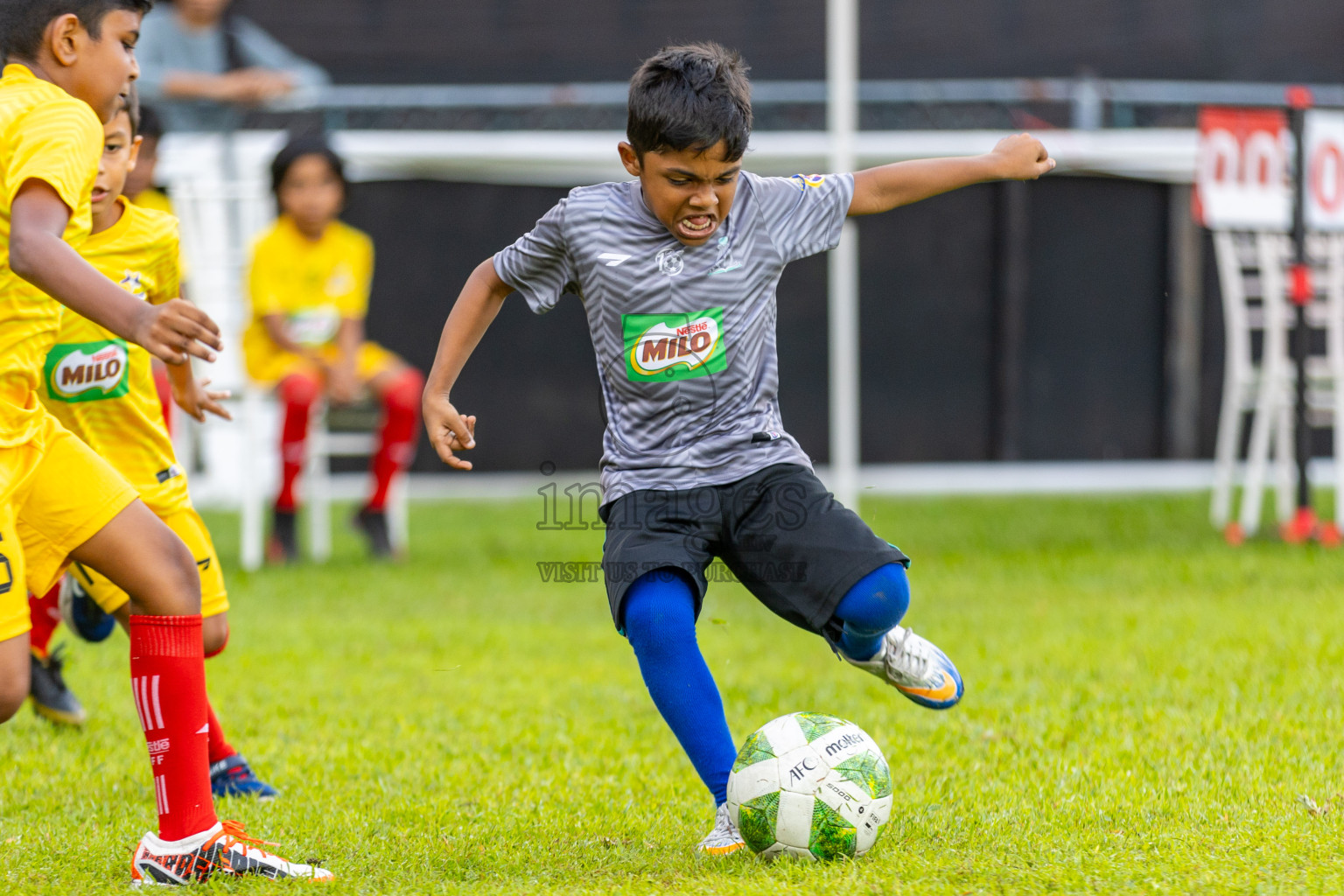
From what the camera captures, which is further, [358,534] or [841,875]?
[358,534]

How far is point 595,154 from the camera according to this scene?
911 cm

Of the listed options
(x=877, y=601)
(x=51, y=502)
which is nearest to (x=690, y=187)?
(x=877, y=601)

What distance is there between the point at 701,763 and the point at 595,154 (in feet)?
22.3

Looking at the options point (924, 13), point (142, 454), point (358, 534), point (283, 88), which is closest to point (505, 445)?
point (358, 534)

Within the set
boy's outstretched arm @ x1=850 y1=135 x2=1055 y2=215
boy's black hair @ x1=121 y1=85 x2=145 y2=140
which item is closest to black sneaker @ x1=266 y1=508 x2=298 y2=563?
boy's black hair @ x1=121 y1=85 x2=145 y2=140

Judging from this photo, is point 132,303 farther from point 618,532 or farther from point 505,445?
point 505,445

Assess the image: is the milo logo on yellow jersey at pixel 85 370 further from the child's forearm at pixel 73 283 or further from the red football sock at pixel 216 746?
the child's forearm at pixel 73 283

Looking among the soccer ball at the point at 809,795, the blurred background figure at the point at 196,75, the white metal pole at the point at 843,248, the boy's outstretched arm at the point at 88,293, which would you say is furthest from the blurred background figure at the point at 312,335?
the boy's outstretched arm at the point at 88,293

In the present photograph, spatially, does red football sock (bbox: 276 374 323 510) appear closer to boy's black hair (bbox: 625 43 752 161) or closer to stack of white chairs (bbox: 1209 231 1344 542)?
stack of white chairs (bbox: 1209 231 1344 542)

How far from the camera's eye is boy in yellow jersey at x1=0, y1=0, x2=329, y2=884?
2330 mm

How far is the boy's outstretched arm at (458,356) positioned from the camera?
2748 mm

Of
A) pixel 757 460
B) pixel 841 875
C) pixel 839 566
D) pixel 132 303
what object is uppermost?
pixel 132 303

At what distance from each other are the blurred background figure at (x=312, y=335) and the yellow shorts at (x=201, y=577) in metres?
3.80

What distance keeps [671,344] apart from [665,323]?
0.14ft
